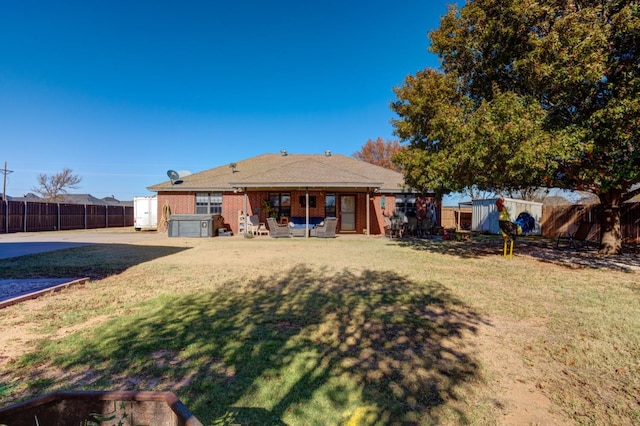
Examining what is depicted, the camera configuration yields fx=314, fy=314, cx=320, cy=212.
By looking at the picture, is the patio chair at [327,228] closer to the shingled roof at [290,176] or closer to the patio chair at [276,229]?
the patio chair at [276,229]

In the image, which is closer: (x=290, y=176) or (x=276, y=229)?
(x=276, y=229)

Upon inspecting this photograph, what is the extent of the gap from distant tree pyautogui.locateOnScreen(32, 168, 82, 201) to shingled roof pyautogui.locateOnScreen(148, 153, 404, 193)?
35433mm

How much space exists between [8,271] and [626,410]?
10.9 meters

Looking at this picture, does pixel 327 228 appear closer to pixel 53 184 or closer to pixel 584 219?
pixel 584 219

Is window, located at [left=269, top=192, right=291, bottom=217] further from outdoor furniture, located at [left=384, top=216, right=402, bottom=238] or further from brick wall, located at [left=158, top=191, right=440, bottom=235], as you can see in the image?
outdoor furniture, located at [left=384, top=216, right=402, bottom=238]

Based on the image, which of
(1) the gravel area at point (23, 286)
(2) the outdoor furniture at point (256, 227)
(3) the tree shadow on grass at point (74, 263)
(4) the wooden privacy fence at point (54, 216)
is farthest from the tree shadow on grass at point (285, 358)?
(4) the wooden privacy fence at point (54, 216)

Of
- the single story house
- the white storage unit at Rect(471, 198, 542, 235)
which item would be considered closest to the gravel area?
the single story house

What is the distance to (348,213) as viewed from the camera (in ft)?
64.6

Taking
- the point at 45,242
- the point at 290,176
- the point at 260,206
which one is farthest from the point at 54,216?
the point at 290,176

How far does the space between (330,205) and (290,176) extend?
3816 millimetres

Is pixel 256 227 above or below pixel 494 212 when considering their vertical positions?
below

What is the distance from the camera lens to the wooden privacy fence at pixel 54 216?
19.9m

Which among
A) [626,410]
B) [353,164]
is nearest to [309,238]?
[353,164]

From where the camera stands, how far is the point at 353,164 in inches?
915
